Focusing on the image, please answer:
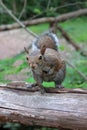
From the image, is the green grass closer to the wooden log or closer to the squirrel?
the squirrel

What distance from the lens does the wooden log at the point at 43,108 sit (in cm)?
326

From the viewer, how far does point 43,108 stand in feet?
11.2

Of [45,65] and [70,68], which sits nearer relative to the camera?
[45,65]

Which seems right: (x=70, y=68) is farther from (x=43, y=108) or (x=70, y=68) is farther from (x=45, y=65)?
(x=43, y=108)

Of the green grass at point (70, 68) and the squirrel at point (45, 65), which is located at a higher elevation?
the squirrel at point (45, 65)

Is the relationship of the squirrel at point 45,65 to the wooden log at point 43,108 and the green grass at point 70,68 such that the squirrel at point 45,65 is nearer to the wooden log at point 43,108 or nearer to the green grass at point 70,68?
the wooden log at point 43,108

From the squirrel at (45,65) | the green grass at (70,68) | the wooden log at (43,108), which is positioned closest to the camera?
the wooden log at (43,108)

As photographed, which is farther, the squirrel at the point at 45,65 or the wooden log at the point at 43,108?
the squirrel at the point at 45,65

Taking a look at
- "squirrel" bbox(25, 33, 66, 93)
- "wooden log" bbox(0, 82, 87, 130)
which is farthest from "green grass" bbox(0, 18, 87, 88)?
"wooden log" bbox(0, 82, 87, 130)

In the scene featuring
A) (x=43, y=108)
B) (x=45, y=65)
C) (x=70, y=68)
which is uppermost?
(x=45, y=65)

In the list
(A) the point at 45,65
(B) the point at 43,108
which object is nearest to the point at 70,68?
(A) the point at 45,65

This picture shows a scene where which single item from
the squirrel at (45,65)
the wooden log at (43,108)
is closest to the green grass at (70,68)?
the squirrel at (45,65)

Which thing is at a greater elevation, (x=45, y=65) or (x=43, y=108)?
(x=45, y=65)

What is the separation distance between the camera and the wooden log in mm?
3262
